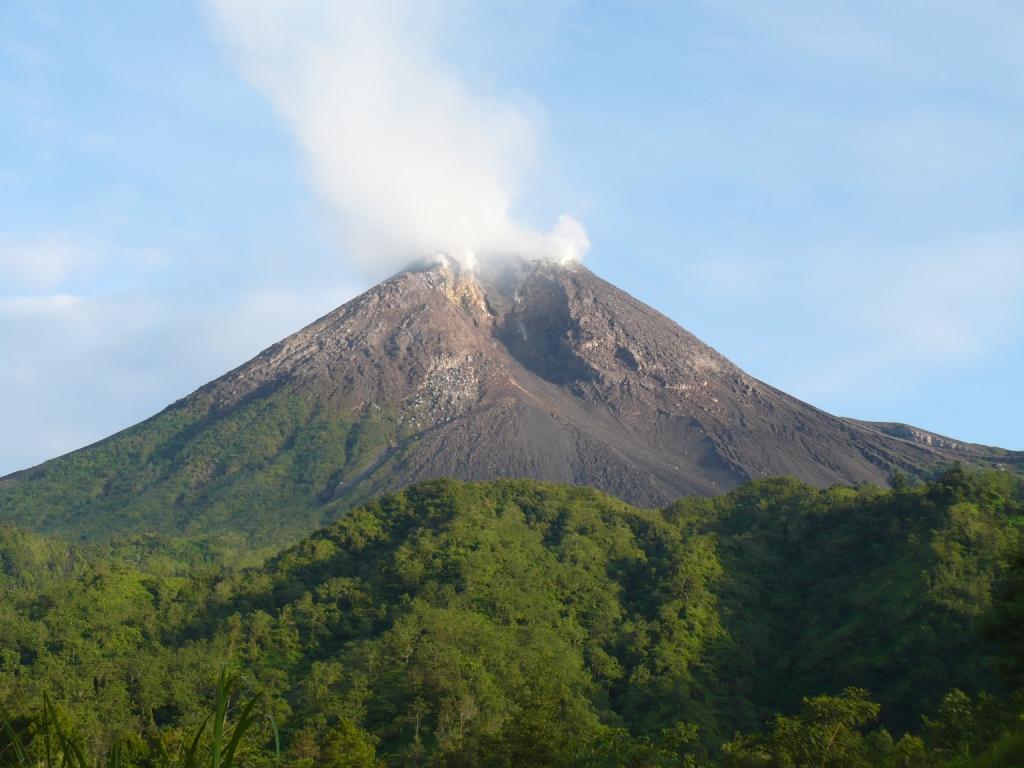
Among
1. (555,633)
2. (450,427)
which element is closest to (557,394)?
(450,427)

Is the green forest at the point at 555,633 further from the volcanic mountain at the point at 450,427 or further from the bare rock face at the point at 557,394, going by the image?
the bare rock face at the point at 557,394

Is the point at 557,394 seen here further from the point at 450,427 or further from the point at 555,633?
the point at 555,633

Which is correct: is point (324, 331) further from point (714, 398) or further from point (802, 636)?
point (802, 636)

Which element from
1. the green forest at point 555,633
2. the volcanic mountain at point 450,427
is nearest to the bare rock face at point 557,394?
the volcanic mountain at point 450,427

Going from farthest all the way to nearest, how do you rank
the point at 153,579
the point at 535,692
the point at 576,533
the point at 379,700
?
1. the point at 576,533
2. the point at 153,579
3. the point at 379,700
4. the point at 535,692

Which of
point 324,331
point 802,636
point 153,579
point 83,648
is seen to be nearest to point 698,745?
point 802,636

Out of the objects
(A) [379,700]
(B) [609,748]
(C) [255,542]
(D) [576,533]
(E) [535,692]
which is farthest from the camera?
(C) [255,542]

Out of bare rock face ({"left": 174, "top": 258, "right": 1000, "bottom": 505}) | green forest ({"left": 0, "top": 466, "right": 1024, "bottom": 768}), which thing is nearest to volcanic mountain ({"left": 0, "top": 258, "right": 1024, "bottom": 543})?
bare rock face ({"left": 174, "top": 258, "right": 1000, "bottom": 505})

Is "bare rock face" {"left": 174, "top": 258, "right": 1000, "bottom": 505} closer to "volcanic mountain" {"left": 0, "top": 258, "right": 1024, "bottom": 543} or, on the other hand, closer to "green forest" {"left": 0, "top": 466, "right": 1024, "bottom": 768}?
"volcanic mountain" {"left": 0, "top": 258, "right": 1024, "bottom": 543}
